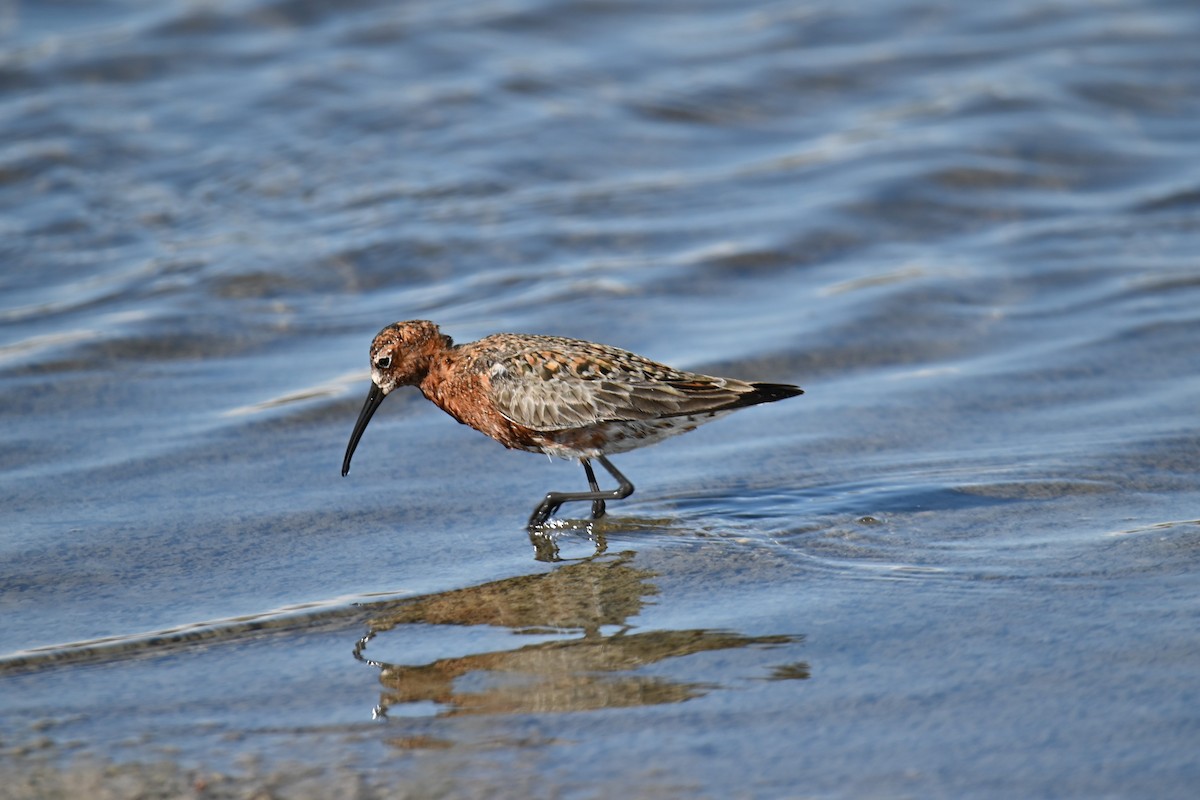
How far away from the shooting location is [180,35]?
18.3m

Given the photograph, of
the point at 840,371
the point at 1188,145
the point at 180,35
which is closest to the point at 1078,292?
the point at 840,371

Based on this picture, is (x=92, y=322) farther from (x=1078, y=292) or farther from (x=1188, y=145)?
(x=1188, y=145)

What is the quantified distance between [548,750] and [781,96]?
12682 millimetres

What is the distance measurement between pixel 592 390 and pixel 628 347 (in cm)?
304

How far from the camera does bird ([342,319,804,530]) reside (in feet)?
26.3

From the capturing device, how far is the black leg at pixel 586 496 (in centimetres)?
791

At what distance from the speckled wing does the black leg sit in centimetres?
35

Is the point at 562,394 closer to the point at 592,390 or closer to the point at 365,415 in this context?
the point at 592,390

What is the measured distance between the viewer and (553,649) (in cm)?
635

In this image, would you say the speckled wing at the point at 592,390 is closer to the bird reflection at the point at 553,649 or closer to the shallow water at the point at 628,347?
the shallow water at the point at 628,347

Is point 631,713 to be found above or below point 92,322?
below

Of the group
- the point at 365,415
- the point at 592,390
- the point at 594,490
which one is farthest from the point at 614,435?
the point at 365,415

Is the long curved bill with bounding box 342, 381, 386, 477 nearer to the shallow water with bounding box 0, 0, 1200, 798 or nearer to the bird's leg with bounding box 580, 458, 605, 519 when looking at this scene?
the shallow water with bounding box 0, 0, 1200, 798

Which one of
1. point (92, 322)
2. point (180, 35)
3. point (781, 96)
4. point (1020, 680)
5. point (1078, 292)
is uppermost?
point (180, 35)
